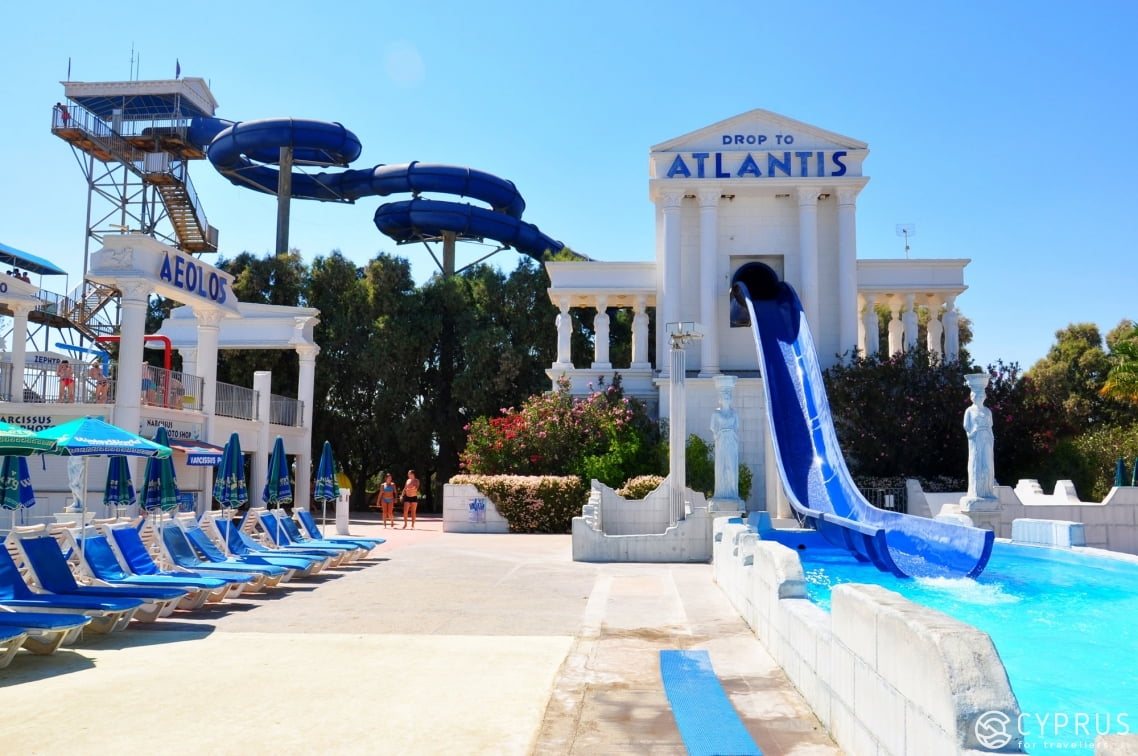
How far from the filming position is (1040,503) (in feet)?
63.1

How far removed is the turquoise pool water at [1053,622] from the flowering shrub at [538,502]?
7.78m

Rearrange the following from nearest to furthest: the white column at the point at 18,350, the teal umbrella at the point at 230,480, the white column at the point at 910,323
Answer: the teal umbrella at the point at 230,480
the white column at the point at 18,350
the white column at the point at 910,323

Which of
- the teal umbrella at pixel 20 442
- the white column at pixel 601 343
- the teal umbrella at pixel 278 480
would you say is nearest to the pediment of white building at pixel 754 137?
the white column at pixel 601 343

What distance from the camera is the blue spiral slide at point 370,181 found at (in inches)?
1483

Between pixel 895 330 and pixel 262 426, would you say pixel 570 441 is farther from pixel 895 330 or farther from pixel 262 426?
pixel 895 330

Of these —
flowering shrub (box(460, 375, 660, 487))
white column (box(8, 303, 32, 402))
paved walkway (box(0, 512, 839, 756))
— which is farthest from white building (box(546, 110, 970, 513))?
paved walkway (box(0, 512, 839, 756))

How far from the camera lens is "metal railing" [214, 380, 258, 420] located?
28.8 m

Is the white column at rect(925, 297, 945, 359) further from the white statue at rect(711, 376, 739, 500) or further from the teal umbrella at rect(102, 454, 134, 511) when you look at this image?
the teal umbrella at rect(102, 454, 134, 511)

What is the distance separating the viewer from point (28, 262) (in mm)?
40406

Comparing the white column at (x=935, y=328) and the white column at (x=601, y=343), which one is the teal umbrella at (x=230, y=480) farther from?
the white column at (x=935, y=328)

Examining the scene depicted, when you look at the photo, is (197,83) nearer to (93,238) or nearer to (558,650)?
(93,238)

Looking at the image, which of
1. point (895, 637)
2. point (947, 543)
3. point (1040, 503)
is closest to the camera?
point (895, 637)

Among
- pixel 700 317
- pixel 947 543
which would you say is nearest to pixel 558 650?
pixel 947 543

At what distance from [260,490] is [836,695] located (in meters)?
26.2
